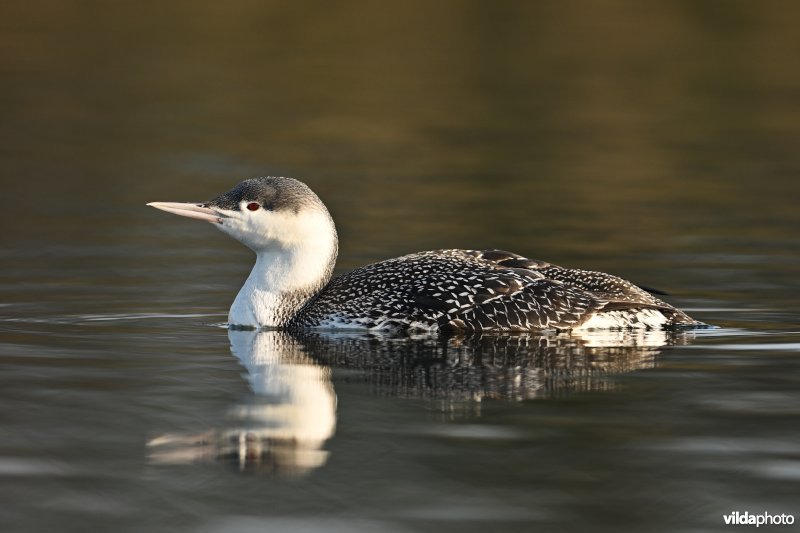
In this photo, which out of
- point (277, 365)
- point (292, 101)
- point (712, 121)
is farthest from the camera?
point (292, 101)

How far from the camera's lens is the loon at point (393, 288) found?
27.5ft

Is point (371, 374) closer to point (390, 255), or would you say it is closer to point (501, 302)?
point (501, 302)

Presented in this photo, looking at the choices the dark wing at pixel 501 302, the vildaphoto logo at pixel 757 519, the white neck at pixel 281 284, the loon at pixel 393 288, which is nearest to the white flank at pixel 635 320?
the loon at pixel 393 288

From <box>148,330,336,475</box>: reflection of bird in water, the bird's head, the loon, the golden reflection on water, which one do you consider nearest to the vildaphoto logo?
<box>148,330,336,475</box>: reflection of bird in water

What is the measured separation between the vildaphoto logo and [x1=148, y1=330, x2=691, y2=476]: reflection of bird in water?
4.97ft

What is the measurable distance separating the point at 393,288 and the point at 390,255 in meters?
2.71

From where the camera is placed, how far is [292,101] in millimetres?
22328

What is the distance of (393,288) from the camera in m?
8.55

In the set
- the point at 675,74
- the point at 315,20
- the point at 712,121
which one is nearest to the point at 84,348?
the point at 712,121

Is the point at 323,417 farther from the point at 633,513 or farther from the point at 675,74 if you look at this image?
the point at 675,74

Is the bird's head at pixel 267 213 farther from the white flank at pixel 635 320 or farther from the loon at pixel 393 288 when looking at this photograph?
the white flank at pixel 635 320

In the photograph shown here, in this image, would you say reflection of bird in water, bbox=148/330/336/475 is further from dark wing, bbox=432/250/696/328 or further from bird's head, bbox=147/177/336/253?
dark wing, bbox=432/250/696/328

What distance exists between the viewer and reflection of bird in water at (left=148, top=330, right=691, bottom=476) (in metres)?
5.86

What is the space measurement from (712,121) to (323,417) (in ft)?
48.9
